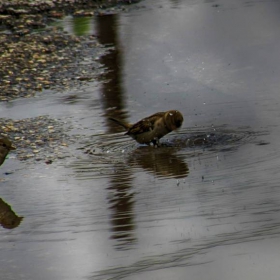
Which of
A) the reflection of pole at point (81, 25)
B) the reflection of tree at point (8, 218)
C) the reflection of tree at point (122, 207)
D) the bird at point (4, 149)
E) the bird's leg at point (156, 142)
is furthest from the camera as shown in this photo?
the reflection of pole at point (81, 25)

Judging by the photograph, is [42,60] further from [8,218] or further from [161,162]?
[8,218]

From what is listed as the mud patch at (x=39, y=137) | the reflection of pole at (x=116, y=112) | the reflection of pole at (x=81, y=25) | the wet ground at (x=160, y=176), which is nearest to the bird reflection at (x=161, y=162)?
the wet ground at (x=160, y=176)

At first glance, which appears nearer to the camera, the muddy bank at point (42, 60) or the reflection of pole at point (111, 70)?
the muddy bank at point (42, 60)

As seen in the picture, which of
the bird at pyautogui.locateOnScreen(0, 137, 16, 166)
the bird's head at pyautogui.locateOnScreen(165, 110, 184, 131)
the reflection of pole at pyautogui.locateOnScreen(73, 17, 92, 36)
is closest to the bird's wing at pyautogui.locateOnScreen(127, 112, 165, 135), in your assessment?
the bird's head at pyautogui.locateOnScreen(165, 110, 184, 131)

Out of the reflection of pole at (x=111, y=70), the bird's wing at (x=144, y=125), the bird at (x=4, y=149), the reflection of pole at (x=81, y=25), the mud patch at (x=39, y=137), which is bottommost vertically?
the reflection of pole at (x=81, y=25)

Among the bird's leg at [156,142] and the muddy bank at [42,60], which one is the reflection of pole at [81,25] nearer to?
the muddy bank at [42,60]

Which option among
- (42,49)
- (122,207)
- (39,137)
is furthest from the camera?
(42,49)

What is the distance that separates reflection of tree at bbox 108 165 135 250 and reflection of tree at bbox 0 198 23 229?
0.77 meters

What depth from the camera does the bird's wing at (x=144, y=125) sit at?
10.1 metres

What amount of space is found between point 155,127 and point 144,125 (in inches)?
5.1

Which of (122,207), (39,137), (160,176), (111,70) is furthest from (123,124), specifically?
(111,70)

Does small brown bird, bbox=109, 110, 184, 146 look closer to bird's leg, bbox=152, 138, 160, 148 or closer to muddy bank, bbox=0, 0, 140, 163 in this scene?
bird's leg, bbox=152, 138, 160, 148

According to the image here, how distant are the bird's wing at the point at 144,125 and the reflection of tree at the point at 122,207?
85 cm

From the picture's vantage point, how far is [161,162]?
9.42 metres
